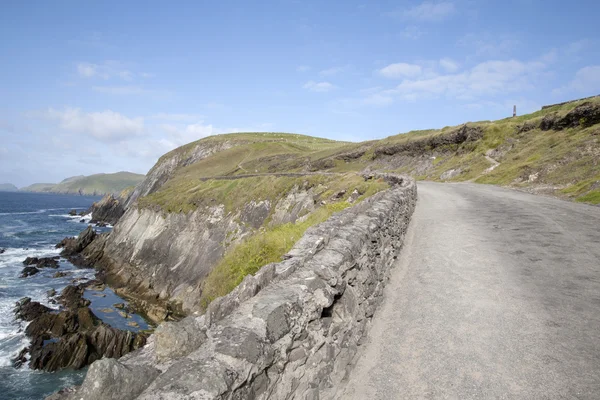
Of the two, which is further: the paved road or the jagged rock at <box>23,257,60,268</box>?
the jagged rock at <box>23,257,60,268</box>

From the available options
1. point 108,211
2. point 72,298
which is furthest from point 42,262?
point 108,211

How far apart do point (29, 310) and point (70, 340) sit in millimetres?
10002

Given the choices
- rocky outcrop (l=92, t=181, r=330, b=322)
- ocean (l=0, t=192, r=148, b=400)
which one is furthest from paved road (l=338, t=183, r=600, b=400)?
ocean (l=0, t=192, r=148, b=400)

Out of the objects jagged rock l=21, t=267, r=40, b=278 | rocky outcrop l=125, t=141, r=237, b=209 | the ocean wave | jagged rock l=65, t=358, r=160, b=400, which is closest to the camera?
jagged rock l=65, t=358, r=160, b=400

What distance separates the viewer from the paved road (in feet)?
18.4

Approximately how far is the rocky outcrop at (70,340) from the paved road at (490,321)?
21.0 m

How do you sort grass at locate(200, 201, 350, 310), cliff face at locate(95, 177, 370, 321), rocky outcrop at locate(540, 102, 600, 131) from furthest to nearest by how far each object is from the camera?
1. rocky outcrop at locate(540, 102, 600, 131)
2. cliff face at locate(95, 177, 370, 321)
3. grass at locate(200, 201, 350, 310)

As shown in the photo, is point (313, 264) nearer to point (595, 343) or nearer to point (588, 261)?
point (595, 343)

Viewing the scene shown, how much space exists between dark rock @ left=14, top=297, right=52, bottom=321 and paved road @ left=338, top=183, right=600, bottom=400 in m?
31.4

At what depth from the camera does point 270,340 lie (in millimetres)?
3932

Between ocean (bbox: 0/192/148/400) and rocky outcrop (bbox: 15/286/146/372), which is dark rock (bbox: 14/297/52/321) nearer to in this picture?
rocky outcrop (bbox: 15/286/146/372)

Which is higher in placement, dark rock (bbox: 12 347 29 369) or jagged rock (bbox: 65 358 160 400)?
jagged rock (bbox: 65 358 160 400)

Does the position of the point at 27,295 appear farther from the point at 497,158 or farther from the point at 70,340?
the point at 497,158

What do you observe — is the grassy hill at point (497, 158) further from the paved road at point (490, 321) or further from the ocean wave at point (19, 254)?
the ocean wave at point (19, 254)
